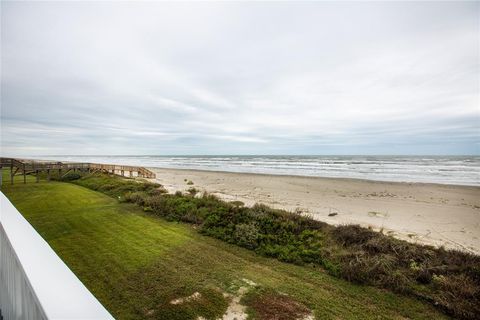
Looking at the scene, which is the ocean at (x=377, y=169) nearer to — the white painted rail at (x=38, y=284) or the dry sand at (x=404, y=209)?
the dry sand at (x=404, y=209)

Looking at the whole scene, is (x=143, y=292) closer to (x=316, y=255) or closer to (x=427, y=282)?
(x=316, y=255)

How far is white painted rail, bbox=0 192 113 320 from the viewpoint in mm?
1134

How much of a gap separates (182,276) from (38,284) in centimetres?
416

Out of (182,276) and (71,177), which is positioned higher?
(71,177)

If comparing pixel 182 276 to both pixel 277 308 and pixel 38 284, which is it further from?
pixel 38 284

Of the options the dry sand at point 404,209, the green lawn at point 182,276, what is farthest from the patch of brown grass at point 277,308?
the dry sand at point 404,209

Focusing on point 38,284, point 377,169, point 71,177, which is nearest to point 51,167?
point 71,177

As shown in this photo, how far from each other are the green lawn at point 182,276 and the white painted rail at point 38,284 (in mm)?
2466

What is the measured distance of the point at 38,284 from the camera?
128 centimetres

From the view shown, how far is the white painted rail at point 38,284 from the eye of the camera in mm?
1134

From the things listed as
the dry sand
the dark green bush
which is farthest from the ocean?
the dark green bush

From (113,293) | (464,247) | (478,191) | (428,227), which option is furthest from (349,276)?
(478,191)

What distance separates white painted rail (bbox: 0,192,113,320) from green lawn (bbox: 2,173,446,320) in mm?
2466

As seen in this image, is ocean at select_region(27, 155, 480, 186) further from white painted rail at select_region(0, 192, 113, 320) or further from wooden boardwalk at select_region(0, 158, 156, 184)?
white painted rail at select_region(0, 192, 113, 320)
